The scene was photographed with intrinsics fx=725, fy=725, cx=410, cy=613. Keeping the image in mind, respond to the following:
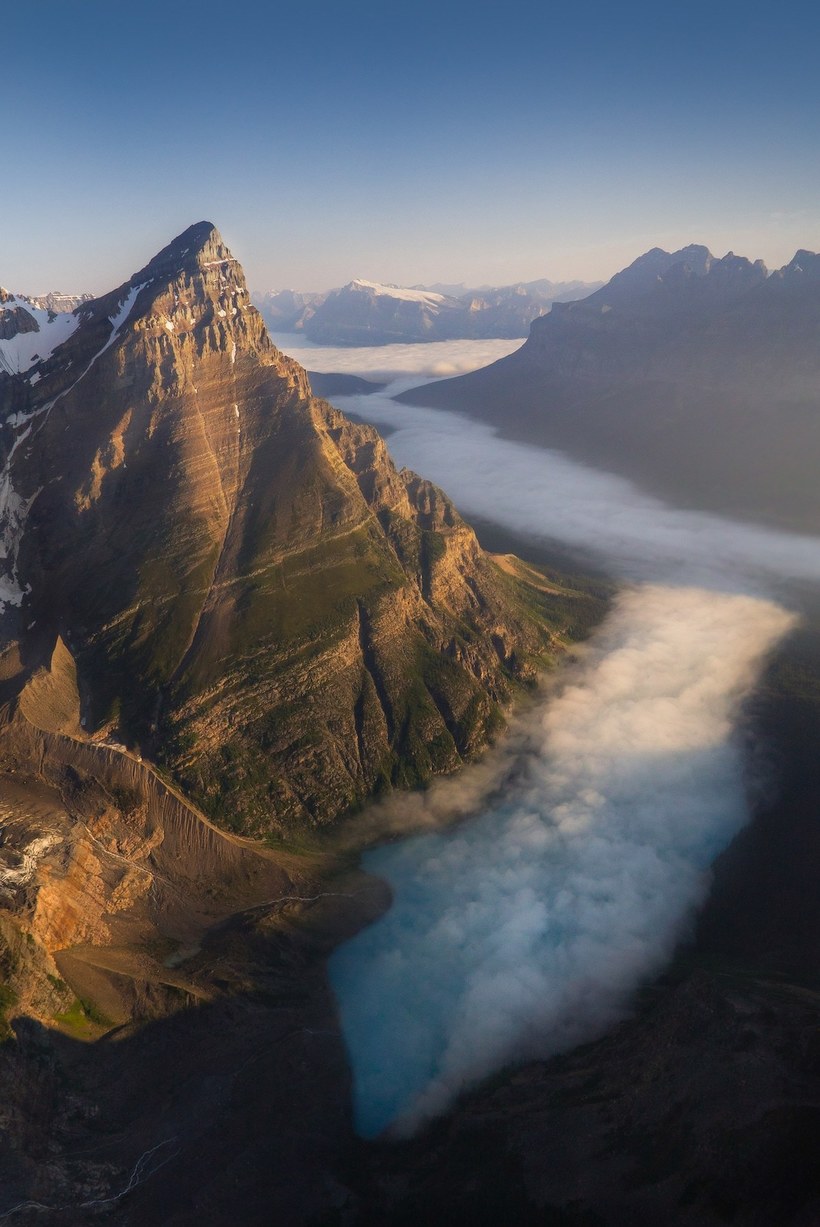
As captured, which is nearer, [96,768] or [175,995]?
[175,995]

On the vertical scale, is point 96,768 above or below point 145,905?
above

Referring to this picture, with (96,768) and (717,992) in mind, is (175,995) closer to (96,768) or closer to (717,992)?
(96,768)

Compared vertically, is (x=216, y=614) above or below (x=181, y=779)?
above

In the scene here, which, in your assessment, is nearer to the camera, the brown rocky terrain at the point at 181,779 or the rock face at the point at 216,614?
the brown rocky terrain at the point at 181,779

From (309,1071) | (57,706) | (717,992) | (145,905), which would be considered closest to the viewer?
(717,992)

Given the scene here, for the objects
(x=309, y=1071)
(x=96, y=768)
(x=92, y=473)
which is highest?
(x=92, y=473)

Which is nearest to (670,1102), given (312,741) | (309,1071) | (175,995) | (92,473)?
(309,1071)

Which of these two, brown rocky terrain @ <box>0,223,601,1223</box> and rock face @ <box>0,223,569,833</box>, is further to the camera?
rock face @ <box>0,223,569,833</box>

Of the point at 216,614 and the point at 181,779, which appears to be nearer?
the point at 181,779
